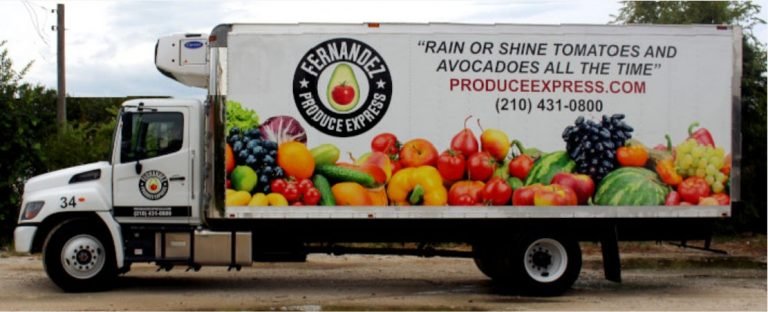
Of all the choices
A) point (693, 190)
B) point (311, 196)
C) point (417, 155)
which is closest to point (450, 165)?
point (417, 155)

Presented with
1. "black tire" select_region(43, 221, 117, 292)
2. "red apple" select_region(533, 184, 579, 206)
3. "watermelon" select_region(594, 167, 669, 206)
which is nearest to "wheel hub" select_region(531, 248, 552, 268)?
"red apple" select_region(533, 184, 579, 206)

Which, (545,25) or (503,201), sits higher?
(545,25)

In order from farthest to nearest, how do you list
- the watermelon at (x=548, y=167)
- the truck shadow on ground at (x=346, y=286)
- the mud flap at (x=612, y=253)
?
the truck shadow on ground at (x=346, y=286)
the mud flap at (x=612, y=253)
the watermelon at (x=548, y=167)

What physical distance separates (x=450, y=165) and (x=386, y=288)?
2.42 metres

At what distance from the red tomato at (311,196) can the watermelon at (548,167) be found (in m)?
2.64

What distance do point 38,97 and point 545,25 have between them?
11.5m

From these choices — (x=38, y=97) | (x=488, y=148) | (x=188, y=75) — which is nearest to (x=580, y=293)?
(x=488, y=148)

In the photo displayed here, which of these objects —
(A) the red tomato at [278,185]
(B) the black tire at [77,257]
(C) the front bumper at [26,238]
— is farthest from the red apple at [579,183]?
(C) the front bumper at [26,238]

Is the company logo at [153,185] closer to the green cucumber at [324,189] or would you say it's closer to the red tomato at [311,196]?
the red tomato at [311,196]

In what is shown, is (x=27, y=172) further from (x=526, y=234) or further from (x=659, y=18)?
(x=659, y=18)

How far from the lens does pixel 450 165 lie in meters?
12.2

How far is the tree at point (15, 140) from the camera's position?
61.7 feet

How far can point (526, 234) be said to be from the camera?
41.5 ft

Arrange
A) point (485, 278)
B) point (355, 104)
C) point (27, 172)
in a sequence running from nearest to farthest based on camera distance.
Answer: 1. point (355, 104)
2. point (485, 278)
3. point (27, 172)
